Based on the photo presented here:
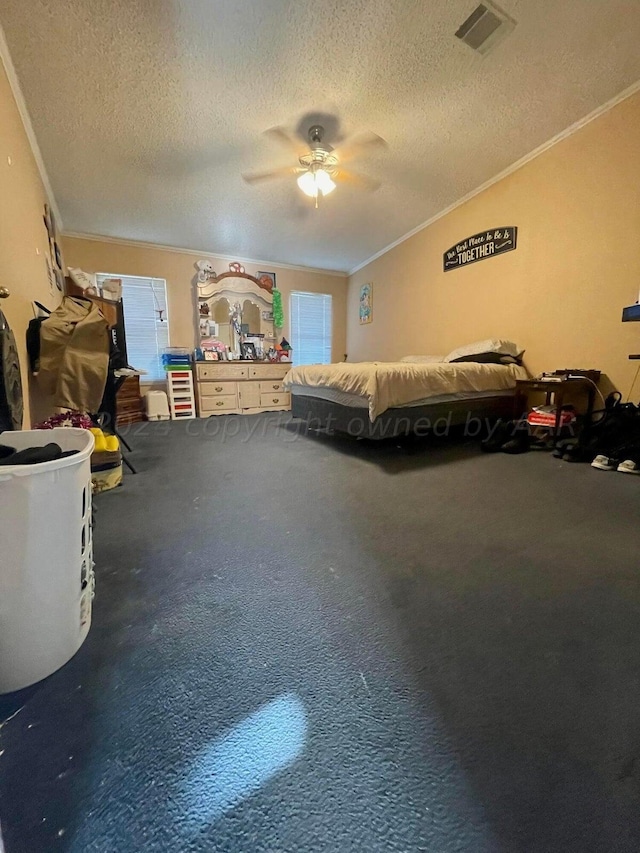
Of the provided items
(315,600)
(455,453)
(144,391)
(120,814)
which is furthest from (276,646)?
(144,391)

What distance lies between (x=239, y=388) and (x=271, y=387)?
48cm

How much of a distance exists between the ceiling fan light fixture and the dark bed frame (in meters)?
1.66

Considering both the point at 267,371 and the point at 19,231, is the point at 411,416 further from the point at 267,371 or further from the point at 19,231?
the point at 267,371

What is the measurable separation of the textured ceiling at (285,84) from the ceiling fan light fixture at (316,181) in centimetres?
27

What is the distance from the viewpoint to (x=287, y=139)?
2.41m

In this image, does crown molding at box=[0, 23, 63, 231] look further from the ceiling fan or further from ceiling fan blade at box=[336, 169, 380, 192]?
ceiling fan blade at box=[336, 169, 380, 192]

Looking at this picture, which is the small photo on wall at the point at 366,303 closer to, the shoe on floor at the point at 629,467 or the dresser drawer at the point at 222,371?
the dresser drawer at the point at 222,371

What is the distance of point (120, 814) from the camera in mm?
525

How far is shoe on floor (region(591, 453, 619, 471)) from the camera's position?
2.10 m

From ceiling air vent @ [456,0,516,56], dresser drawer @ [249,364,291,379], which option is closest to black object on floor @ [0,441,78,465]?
ceiling air vent @ [456,0,516,56]

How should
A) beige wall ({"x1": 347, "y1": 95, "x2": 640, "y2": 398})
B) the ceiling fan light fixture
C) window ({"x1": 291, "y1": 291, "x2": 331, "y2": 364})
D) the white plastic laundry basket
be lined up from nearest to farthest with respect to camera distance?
1. the white plastic laundry basket
2. beige wall ({"x1": 347, "y1": 95, "x2": 640, "y2": 398})
3. the ceiling fan light fixture
4. window ({"x1": 291, "y1": 291, "x2": 331, "y2": 364})

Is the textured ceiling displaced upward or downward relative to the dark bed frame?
upward

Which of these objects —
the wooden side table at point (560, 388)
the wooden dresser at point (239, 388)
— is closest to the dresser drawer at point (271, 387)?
the wooden dresser at point (239, 388)

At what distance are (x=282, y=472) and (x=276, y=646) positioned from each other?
1385 millimetres
